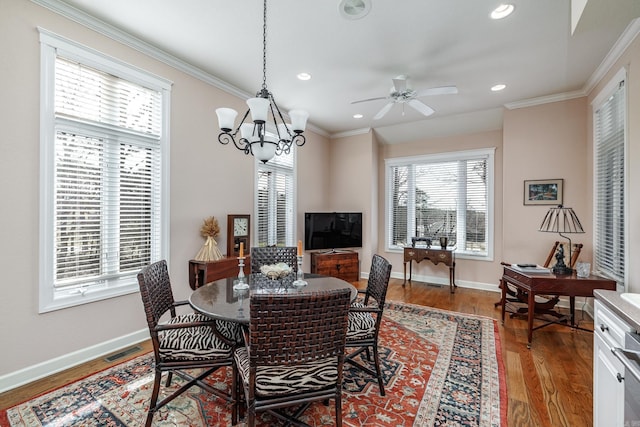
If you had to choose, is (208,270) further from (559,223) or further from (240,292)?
(559,223)

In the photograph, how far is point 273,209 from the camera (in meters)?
4.65

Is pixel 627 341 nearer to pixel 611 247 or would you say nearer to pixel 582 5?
pixel 582 5

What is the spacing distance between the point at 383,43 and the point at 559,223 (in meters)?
3.51

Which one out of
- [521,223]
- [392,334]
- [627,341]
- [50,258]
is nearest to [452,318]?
[392,334]

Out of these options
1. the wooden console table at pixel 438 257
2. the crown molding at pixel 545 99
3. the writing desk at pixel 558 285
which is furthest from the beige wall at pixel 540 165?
the writing desk at pixel 558 285

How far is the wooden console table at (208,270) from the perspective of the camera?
3141mm

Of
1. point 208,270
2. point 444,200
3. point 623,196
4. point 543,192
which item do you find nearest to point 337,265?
point 444,200

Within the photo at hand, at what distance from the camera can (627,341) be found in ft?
4.11

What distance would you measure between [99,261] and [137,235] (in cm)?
39

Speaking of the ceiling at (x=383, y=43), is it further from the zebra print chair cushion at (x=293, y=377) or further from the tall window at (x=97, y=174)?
the zebra print chair cushion at (x=293, y=377)

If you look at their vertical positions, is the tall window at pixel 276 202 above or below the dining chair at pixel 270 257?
above

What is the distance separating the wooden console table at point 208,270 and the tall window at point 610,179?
4.13 m

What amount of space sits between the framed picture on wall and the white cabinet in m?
2.99

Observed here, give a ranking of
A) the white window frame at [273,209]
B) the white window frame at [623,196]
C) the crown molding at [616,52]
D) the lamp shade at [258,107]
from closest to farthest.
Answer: the lamp shade at [258,107] < the crown molding at [616,52] < the white window frame at [623,196] < the white window frame at [273,209]
